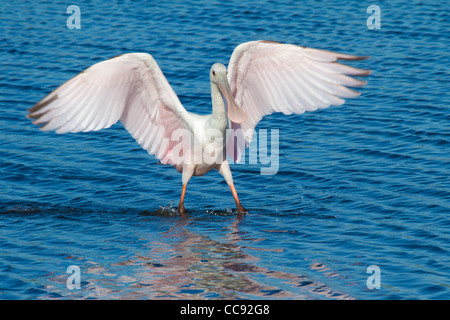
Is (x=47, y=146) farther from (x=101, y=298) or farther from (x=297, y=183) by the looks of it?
(x=101, y=298)

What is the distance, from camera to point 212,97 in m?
10.9

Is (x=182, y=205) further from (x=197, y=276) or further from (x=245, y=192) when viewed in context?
(x=197, y=276)

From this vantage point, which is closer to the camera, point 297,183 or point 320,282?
point 320,282

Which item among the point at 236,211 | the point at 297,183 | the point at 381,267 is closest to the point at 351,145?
the point at 297,183

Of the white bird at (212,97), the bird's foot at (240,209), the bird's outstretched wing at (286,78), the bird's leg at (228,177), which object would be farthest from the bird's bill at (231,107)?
the bird's foot at (240,209)

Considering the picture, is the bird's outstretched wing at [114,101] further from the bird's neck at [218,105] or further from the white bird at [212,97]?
the bird's neck at [218,105]

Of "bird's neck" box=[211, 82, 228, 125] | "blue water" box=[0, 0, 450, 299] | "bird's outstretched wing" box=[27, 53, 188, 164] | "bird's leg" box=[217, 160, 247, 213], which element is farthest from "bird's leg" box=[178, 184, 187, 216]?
"bird's neck" box=[211, 82, 228, 125]

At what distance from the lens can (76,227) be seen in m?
11.0

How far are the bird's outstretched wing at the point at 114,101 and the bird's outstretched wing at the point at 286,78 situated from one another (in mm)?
985

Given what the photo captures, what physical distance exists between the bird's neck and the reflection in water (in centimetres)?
164

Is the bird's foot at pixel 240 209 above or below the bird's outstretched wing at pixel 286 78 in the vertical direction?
below

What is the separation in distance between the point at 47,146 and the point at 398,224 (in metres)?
6.74

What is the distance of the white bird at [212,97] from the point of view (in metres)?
9.99

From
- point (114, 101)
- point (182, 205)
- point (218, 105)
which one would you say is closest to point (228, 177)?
point (182, 205)
